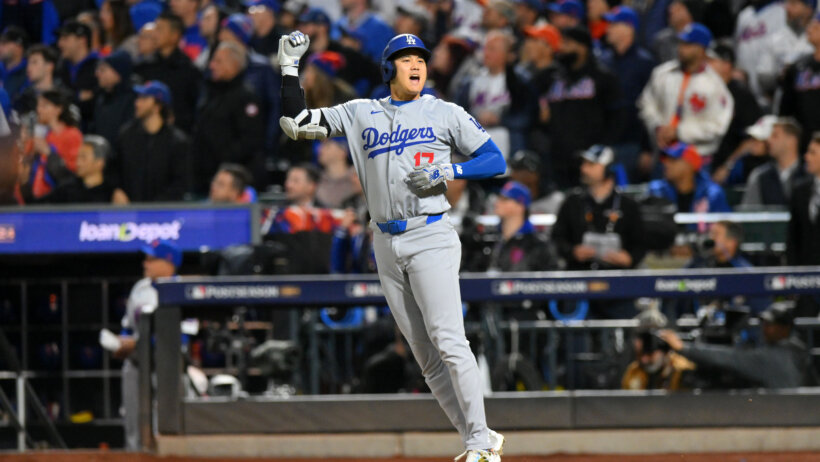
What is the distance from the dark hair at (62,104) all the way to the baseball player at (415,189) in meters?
5.57

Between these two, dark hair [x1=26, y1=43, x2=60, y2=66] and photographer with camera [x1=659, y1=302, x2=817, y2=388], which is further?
dark hair [x1=26, y1=43, x2=60, y2=66]

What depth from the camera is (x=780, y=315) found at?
23.7ft

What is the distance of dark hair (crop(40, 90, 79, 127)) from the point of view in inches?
405

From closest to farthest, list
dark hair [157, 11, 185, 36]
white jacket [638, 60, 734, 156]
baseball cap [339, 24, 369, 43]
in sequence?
white jacket [638, 60, 734, 156]
dark hair [157, 11, 185, 36]
baseball cap [339, 24, 369, 43]

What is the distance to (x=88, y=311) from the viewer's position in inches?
348

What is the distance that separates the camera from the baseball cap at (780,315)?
23.6 ft

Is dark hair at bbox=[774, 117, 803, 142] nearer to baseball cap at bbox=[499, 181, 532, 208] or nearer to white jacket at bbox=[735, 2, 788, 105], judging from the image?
white jacket at bbox=[735, 2, 788, 105]

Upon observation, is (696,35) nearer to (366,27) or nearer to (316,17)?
(366,27)

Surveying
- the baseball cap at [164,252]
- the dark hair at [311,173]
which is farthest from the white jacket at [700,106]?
the baseball cap at [164,252]

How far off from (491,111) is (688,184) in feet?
6.07

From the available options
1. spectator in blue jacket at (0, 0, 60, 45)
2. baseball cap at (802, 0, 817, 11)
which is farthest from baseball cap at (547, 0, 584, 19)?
spectator in blue jacket at (0, 0, 60, 45)

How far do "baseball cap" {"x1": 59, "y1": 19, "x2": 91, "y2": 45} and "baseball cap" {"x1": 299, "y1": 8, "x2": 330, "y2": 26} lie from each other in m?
2.05

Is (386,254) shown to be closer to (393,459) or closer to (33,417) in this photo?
(393,459)

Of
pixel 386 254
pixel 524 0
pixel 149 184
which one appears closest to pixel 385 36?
pixel 524 0
